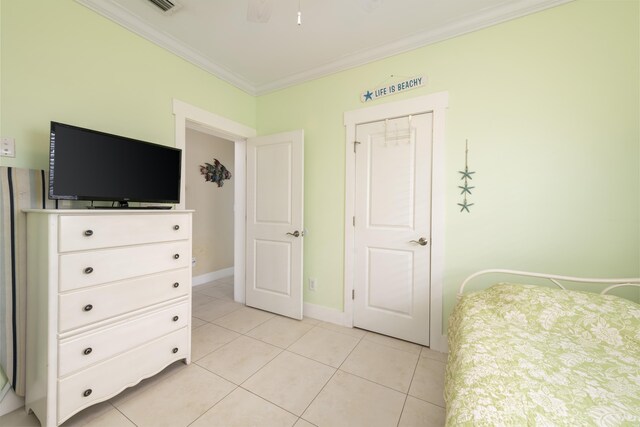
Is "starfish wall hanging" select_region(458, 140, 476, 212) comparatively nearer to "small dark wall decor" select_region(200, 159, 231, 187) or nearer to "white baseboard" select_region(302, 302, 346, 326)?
"white baseboard" select_region(302, 302, 346, 326)

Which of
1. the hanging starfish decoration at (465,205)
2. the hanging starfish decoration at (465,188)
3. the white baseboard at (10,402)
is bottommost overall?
the white baseboard at (10,402)

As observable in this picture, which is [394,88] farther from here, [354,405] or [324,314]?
[354,405]

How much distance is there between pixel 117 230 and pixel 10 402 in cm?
116

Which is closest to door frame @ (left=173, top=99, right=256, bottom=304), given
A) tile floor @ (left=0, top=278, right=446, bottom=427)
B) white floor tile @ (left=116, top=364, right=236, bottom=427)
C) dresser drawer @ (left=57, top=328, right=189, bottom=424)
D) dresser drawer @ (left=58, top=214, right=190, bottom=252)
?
dresser drawer @ (left=58, top=214, right=190, bottom=252)

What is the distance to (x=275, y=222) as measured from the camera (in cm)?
278

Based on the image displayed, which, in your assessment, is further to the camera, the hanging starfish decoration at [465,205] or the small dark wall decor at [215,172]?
the small dark wall decor at [215,172]

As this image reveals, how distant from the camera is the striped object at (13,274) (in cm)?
136

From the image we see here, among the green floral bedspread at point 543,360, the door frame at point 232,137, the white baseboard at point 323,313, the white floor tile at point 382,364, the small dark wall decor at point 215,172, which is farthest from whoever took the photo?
the small dark wall decor at point 215,172

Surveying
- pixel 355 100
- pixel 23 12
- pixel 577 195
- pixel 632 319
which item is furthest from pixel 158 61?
pixel 632 319

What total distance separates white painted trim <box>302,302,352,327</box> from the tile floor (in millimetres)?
136

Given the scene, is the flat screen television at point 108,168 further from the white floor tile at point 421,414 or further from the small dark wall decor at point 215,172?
the white floor tile at point 421,414

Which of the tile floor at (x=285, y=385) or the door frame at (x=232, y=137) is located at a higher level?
the door frame at (x=232, y=137)

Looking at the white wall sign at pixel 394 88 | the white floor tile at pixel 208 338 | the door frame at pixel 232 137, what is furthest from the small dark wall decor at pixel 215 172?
the white wall sign at pixel 394 88

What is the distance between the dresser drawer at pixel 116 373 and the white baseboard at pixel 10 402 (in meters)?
0.51
